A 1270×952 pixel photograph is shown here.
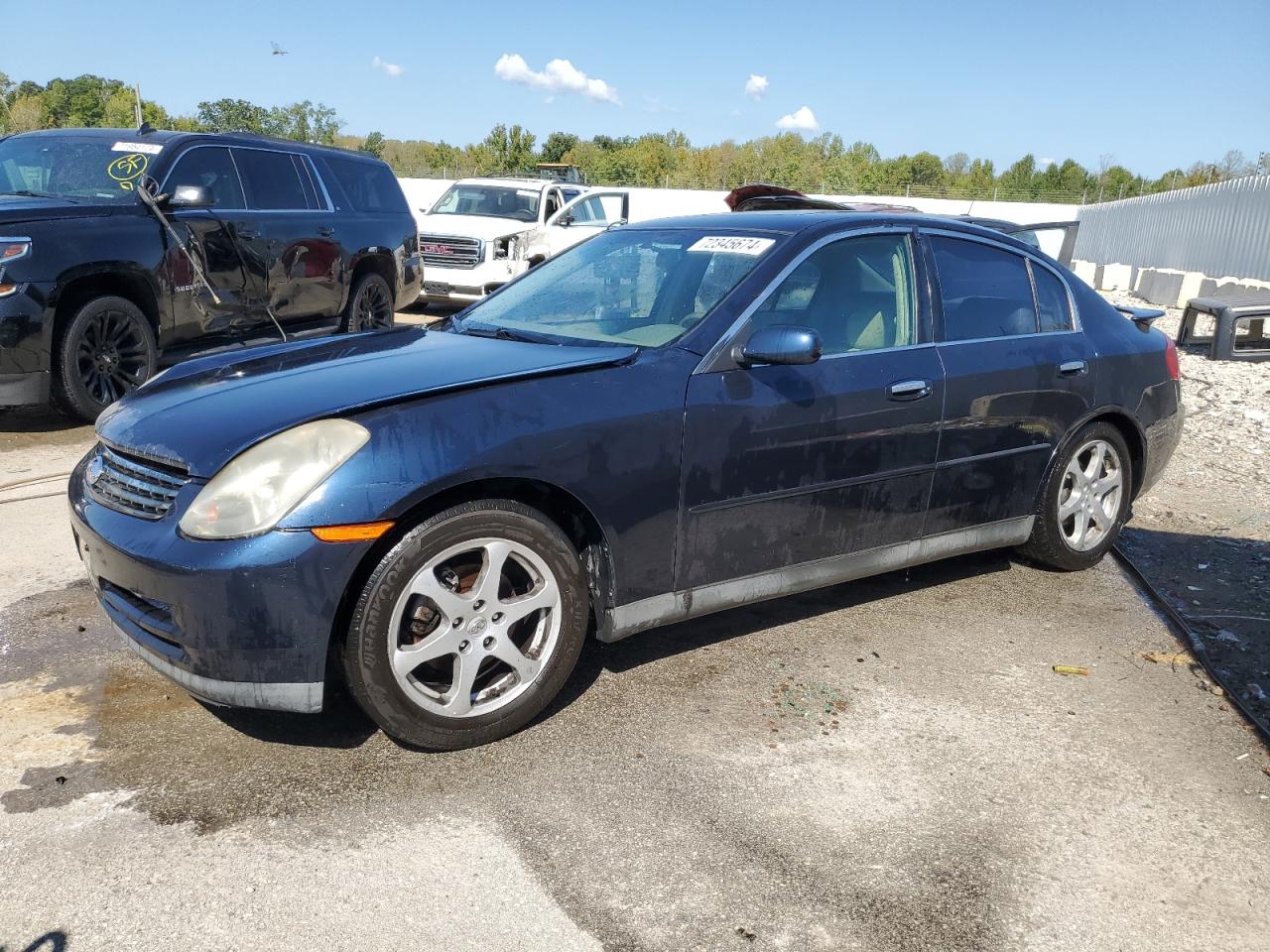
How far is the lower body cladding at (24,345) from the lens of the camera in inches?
256

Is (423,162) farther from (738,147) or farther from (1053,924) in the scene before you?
(1053,924)

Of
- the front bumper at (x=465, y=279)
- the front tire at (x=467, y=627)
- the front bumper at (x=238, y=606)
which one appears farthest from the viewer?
the front bumper at (x=465, y=279)

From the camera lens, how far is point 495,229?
47.6ft

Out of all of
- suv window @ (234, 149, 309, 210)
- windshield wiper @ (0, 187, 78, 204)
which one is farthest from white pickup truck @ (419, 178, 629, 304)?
windshield wiper @ (0, 187, 78, 204)

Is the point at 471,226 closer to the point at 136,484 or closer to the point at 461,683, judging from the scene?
the point at 136,484

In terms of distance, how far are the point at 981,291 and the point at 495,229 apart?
10787mm

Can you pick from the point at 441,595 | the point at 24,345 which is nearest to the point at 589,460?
the point at 441,595

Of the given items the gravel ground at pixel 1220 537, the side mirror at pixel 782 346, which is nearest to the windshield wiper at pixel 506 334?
the side mirror at pixel 782 346

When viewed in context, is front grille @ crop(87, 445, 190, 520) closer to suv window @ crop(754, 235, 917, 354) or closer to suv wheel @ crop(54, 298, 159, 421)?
suv window @ crop(754, 235, 917, 354)

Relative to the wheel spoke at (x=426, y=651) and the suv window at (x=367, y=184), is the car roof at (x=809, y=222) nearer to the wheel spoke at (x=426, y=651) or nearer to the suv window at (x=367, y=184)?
the wheel spoke at (x=426, y=651)

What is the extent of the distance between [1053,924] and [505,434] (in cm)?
196

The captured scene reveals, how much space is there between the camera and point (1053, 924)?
258cm

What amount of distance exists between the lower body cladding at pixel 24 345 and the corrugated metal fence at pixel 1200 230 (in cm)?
1971

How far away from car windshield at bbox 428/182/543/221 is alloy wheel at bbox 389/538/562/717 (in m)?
13.1
